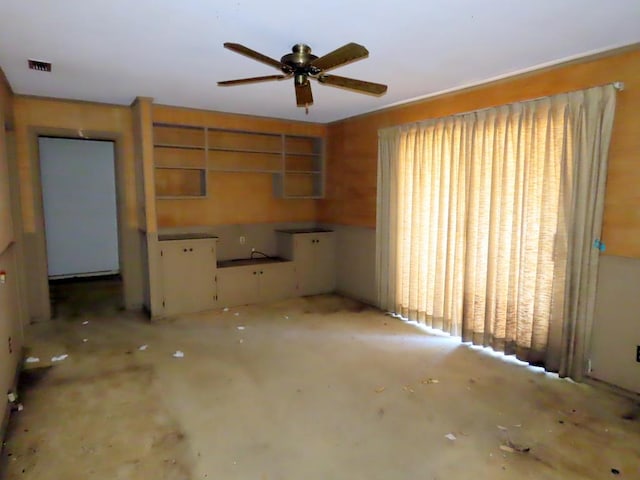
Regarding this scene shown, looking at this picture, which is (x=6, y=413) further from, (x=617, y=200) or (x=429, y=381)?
(x=617, y=200)

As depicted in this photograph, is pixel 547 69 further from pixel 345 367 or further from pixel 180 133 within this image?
pixel 180 133

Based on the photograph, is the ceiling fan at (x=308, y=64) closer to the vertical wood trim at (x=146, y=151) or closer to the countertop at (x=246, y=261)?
the vertical wood trim at (x=146, y=151)

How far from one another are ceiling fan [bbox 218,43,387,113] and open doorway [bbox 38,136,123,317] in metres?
4.77

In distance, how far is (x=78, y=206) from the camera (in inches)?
260

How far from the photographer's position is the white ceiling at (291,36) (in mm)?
2219

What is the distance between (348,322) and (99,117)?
370cm

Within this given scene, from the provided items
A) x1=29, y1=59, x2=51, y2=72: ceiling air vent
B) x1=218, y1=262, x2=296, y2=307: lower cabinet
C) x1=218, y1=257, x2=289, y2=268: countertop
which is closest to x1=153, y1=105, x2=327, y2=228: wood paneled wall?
x1=218, y1=257, x2=289, y2=268: countertop

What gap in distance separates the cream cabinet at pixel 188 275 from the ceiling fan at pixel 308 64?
99.1 inches

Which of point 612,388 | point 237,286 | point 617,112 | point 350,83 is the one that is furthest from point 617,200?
point 237,286

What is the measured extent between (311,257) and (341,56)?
3.69m

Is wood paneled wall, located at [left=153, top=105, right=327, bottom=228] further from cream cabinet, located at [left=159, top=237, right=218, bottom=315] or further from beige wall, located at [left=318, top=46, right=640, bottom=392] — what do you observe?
beige wall, located at [left=318, top=46, right=640, bottom=392]

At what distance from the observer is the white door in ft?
21.0

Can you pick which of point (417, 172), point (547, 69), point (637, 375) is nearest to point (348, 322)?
point (417, 172)

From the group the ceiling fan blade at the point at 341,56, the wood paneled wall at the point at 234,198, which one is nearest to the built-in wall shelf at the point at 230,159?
the wood paneled wall at the point at 234,198
